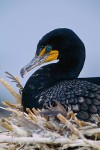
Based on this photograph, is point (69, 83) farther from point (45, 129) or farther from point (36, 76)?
point (45, 129)

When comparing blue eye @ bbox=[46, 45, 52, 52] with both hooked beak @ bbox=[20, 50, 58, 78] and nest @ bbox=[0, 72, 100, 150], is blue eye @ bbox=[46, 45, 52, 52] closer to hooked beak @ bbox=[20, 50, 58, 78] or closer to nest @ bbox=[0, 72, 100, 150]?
hooked beak @ bbox=[20, 50, 58, 78]

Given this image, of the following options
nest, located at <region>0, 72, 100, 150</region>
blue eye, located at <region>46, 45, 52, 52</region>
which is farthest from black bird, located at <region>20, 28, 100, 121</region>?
nest, located at <region>0, 72, 100, 150</region>

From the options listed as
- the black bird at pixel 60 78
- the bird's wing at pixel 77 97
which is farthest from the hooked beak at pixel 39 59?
the bird's wing at pixel 77 97

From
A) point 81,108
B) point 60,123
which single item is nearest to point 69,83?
point 81,108

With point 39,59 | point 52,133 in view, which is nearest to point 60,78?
point 39,59

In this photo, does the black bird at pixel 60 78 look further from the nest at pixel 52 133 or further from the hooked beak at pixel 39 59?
the nest at pixel 52 133

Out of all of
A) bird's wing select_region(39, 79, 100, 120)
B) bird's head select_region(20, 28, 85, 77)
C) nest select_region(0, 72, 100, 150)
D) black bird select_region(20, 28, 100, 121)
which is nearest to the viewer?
nest select_region(0, 72, 100, 150)

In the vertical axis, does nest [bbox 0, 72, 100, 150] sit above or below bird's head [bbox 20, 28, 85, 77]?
below

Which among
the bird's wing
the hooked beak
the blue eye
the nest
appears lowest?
the nest

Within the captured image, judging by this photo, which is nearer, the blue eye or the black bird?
the black bird
